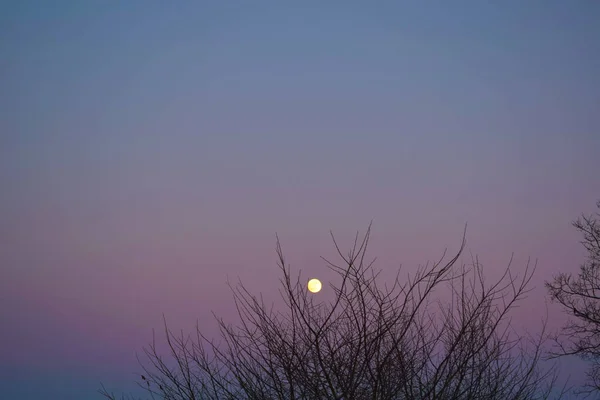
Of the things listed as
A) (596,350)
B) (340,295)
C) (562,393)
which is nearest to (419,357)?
(562,393)

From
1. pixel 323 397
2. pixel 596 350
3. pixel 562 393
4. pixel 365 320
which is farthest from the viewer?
pixel 596 350

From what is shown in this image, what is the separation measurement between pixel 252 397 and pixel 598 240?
460 inches

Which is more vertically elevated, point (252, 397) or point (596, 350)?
point (596, 350)

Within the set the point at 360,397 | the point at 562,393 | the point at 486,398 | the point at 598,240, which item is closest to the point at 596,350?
the point at 598,240

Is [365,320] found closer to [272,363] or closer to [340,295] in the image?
[340,295]

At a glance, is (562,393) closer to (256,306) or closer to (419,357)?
(419,357)

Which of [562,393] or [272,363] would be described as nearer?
[272,363]

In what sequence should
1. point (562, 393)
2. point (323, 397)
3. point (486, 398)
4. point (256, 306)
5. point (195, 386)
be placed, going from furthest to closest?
point (562, 393) → point (486, 398) → point (195, 386) → point (256, 306) → point (323, 397)

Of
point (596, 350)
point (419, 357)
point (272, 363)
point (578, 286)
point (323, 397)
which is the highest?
point (578, 286)

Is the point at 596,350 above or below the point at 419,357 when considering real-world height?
above

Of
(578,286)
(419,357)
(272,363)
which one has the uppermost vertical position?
(578,286)

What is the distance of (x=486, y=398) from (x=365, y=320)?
8.81 feet

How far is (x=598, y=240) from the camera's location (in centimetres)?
1497

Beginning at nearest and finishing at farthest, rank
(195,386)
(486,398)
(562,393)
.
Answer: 1. (195,386)
2. (486,398)
3. (562,393)
